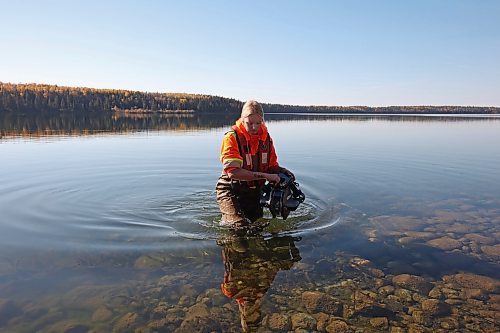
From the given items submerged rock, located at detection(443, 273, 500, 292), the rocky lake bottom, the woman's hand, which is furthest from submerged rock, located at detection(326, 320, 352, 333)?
the woman's hand

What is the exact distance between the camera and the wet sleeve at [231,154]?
6824 mm

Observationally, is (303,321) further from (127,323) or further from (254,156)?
(254,156)

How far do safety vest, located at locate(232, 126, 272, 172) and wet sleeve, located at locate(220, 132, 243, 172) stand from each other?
0.34 feet

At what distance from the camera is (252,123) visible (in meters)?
6.88

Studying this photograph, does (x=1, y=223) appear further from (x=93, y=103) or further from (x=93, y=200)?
(x=93, y=103)

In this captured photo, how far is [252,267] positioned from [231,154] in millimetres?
2025

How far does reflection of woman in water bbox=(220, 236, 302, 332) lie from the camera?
16.0ft

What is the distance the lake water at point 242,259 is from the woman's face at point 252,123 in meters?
2.05

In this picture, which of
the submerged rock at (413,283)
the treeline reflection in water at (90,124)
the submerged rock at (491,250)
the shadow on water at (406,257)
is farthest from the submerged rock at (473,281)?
the treeline reflection in water at (90,124)

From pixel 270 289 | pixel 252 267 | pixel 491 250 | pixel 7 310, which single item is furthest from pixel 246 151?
pixel 491 250

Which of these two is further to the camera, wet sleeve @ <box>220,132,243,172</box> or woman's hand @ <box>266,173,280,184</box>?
woman's hand @ <box>266,173,280,184</box>

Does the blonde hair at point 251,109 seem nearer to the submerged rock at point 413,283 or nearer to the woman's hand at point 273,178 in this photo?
the woman's hand at point 273,178

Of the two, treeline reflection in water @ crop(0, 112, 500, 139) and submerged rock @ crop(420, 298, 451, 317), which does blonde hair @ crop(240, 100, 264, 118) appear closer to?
submerged rock @ crop(420, 298, 451, 317)

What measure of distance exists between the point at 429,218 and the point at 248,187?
455cm
